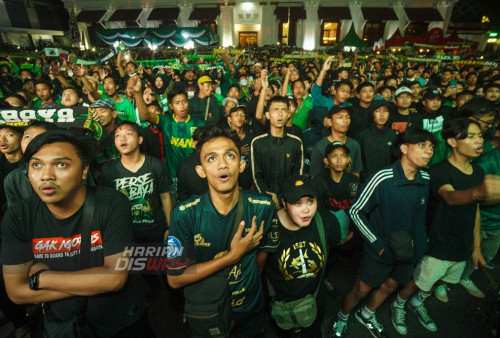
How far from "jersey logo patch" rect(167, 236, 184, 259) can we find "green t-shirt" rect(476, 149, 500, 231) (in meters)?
3.70

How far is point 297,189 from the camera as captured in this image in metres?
2.30

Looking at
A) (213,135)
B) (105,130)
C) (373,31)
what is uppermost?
(373,31)

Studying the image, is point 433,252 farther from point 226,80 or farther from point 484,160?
point 226,80

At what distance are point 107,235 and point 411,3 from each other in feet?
128

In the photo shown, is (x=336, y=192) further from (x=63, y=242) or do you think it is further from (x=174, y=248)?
(x=63, y=242)

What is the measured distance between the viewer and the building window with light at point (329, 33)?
3138 cm

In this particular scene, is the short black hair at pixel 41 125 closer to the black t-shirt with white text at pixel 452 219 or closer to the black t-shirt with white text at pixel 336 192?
the black t-shirt with white text at pixel 336 192

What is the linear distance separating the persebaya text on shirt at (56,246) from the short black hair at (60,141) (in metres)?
0.55

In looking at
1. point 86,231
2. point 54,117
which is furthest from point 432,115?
point 54,117

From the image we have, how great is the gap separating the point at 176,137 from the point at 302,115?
311 centimetres

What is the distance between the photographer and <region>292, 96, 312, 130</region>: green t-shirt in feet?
19.8

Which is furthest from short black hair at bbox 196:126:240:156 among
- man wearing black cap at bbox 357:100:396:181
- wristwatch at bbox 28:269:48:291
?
man wearing black cap at bbox 357:100:396:181

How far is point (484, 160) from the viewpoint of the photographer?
3.27m

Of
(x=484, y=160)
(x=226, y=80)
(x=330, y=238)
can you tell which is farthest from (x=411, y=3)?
(x=330, y=238)
